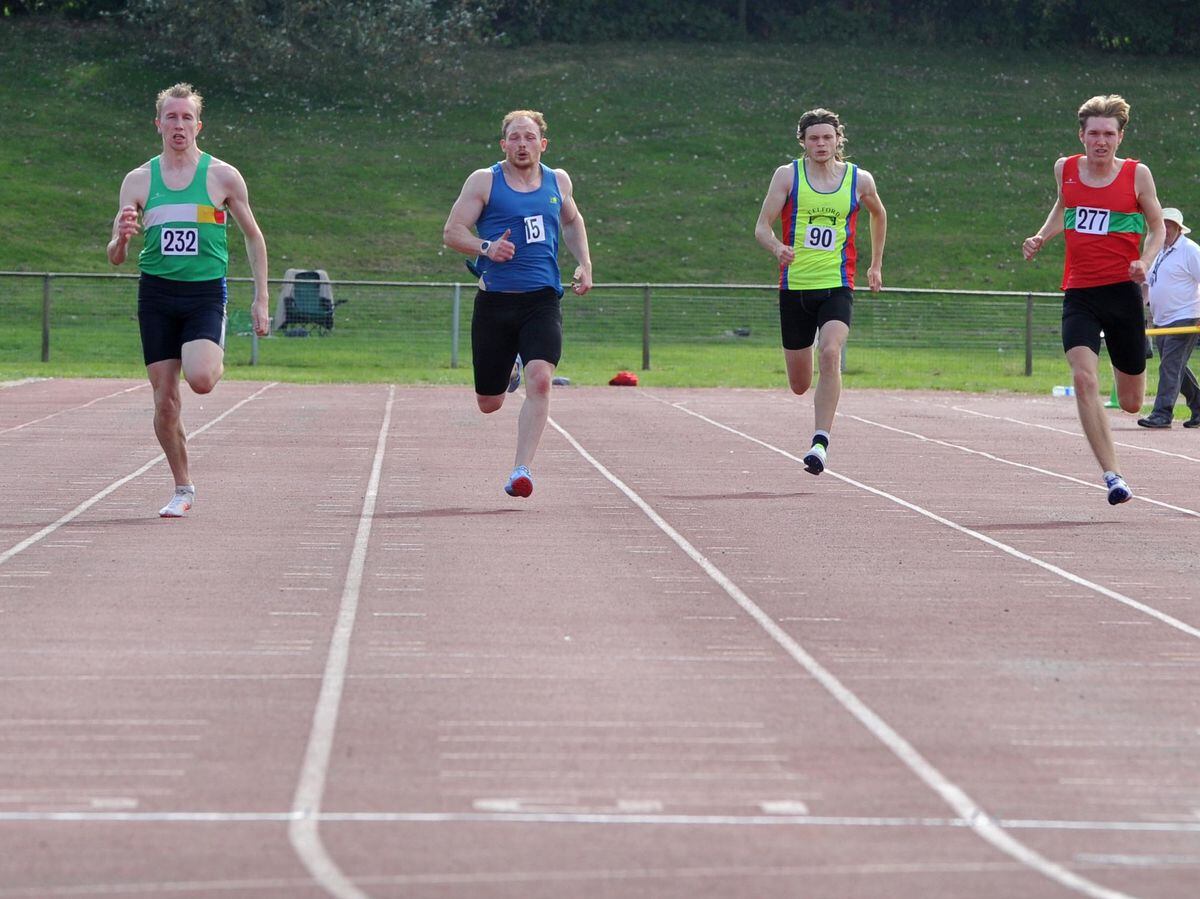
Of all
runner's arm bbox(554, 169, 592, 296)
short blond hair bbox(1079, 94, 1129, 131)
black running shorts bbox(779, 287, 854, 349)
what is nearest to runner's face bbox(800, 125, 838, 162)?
black running shorts bbox(779, 287, 854, 349)

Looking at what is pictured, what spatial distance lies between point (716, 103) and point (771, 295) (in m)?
21.3

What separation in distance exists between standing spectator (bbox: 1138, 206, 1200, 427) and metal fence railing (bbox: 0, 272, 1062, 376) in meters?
9.54

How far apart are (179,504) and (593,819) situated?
5.75 meters

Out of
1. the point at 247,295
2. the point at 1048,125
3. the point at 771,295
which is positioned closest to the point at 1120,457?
the point at 771,295

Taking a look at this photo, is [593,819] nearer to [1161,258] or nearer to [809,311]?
[809,311]

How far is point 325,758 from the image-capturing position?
15.3 feet

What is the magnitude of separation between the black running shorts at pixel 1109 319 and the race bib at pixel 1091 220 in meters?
0.29

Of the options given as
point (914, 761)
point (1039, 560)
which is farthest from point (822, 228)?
point (914, 761)

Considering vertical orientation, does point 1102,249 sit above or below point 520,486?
above

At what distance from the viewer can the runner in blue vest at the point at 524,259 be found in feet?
32.1

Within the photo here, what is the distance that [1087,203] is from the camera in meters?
10.2

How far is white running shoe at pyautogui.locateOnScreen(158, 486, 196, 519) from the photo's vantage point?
31.0ft

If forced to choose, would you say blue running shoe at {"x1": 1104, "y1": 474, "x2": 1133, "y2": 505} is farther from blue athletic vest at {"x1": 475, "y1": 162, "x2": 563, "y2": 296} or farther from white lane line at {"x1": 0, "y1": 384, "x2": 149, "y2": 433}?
white lane line at {"x1": 0, "y1": 384, "x2": 149, "y2": 433}

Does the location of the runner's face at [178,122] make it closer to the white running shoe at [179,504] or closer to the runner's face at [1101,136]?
the white running shoe at [179,504]
